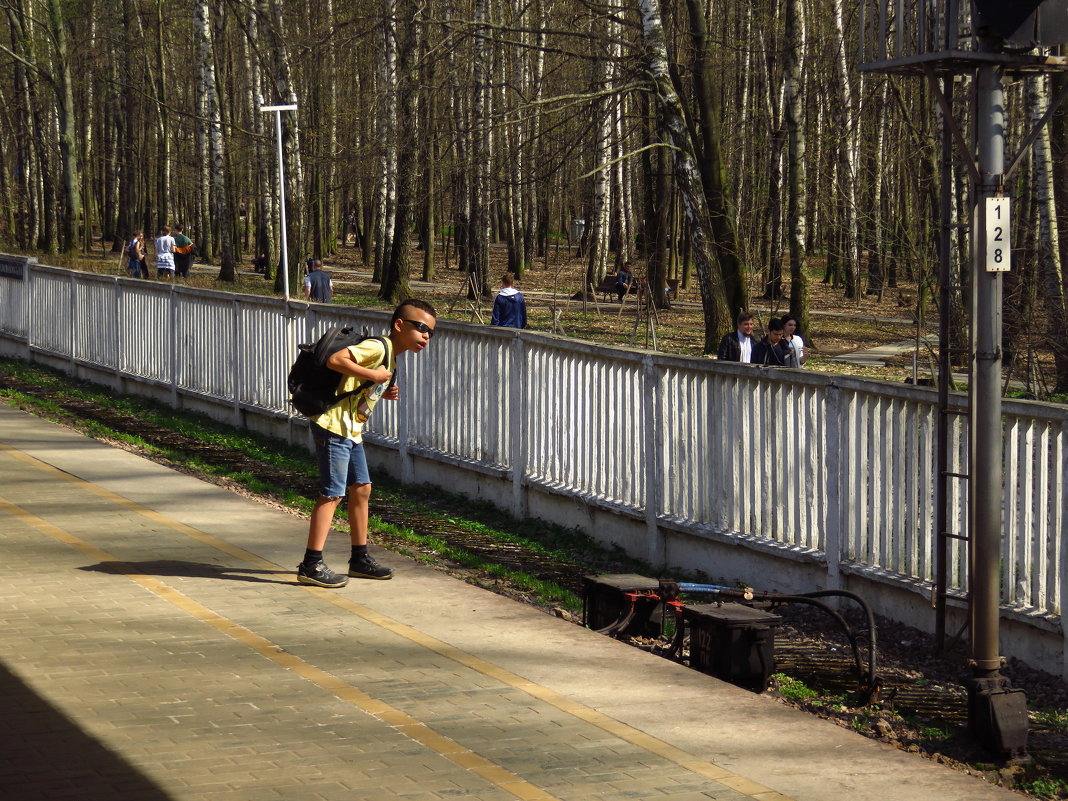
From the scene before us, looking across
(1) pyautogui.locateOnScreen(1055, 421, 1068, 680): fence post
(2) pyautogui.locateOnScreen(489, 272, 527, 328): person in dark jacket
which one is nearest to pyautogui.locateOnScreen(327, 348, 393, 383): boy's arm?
(1) pyautogui.locateOnScreen(1055, 421, 1068, 680): fence post

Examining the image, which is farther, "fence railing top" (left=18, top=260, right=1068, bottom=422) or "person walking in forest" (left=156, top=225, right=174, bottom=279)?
"person walking in forest" (left=156, top=225, right=174, bottom=279)

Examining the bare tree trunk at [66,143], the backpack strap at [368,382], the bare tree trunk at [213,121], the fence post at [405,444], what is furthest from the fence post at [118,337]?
the bare tree trunk at [66,143]

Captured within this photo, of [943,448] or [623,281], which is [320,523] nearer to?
[943,448]

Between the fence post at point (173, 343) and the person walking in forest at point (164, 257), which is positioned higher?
the person walking in forest at point (164, 257)

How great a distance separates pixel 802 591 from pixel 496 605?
1905mm

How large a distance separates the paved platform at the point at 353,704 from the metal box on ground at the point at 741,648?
0.63 ft

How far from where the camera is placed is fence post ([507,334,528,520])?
464 inches

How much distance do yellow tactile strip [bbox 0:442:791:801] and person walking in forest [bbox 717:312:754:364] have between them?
6.41 m

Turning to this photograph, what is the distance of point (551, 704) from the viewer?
6684 mm

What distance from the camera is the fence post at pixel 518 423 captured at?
1177cm

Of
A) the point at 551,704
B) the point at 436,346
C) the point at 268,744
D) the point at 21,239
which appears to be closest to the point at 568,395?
the point at 436,346

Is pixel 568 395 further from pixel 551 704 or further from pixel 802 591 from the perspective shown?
pixel 551 704

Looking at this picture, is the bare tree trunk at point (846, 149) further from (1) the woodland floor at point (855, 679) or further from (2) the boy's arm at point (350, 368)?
(2) the boy's arm at point (350, 368)

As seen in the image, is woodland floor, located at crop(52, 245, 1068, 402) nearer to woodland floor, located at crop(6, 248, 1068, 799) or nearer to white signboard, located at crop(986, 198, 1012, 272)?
woodland floor, located at crop(6, 248, 1068, 799)
